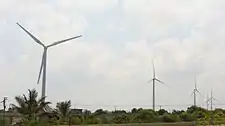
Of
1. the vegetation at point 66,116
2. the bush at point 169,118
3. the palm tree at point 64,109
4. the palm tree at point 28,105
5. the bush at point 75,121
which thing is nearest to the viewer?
the vegetation at point 66,116

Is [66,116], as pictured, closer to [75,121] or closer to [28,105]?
[75,121]

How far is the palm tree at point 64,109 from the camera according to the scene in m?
46.3

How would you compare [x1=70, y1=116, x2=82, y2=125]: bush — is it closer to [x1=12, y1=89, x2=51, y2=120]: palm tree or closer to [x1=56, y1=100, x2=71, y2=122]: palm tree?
[x1=56, y1=100, x2=71, y2=122]: palm tree

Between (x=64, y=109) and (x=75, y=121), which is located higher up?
(x=64, y=109)

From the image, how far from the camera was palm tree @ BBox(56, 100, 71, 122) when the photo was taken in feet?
152

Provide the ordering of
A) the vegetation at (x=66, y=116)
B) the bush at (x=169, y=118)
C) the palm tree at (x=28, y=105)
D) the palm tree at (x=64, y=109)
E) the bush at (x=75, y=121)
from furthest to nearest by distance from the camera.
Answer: the bush at (x=169, y=118), the palm tree at (x=64, y=109), the bush at (x=75, y=121), the palm tree at (x=28, y=105), the vegetation at (x=66, y=116)

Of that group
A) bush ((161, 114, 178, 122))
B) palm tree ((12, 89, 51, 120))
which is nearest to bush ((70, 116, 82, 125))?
palm tree ((12, 89, 51, 120))

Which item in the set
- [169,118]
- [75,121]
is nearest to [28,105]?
[75,121]

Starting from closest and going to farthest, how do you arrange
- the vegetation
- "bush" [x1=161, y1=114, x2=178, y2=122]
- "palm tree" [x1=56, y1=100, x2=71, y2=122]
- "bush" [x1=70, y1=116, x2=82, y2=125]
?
1. the vegetation
2. "bush" [x1=70, y1=116, x2=82, y2=125]
3. "palm tree" [x1=56, y1=100, x2=71, y2=122]
4. "bush" [x1=161, y1=114, x2=178, y2=122]

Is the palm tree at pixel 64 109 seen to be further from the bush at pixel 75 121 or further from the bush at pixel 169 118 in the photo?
the bush at pixel 169 118

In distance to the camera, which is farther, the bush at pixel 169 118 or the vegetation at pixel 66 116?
the bush at pixel 169 118

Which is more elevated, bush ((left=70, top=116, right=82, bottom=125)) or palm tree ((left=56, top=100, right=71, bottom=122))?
palm tree ((left=56, top=100, right=71, bottom=122))

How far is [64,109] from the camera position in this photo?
46.9 m

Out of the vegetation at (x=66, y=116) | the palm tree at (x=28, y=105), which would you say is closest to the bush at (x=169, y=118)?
the vegetation at (x=66, y=116)
